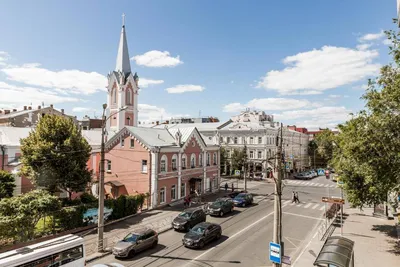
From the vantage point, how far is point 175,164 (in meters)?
35.6

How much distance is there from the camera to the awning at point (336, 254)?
13805 mm

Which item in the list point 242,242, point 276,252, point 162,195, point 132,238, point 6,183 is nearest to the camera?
point 276,252

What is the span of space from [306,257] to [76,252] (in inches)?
599

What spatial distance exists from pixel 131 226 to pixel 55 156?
32.3 feet

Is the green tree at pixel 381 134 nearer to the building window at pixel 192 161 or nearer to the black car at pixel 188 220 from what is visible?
the black car at pixel 188 220

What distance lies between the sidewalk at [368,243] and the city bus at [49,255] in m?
13.8

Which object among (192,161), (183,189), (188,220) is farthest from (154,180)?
(188,220)

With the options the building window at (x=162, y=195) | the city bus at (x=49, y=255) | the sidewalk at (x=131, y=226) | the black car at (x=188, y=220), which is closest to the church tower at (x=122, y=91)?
the building window at (x=162, y=195)

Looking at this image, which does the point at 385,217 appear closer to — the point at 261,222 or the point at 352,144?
the point at 261,222

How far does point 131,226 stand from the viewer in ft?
80.5

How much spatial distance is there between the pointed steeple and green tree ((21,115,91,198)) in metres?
22.7

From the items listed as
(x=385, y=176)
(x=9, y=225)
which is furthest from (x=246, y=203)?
(x=9, y=225)

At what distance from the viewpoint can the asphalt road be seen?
17516 millimetres

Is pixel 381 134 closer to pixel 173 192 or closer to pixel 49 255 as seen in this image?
pixel 49 255
